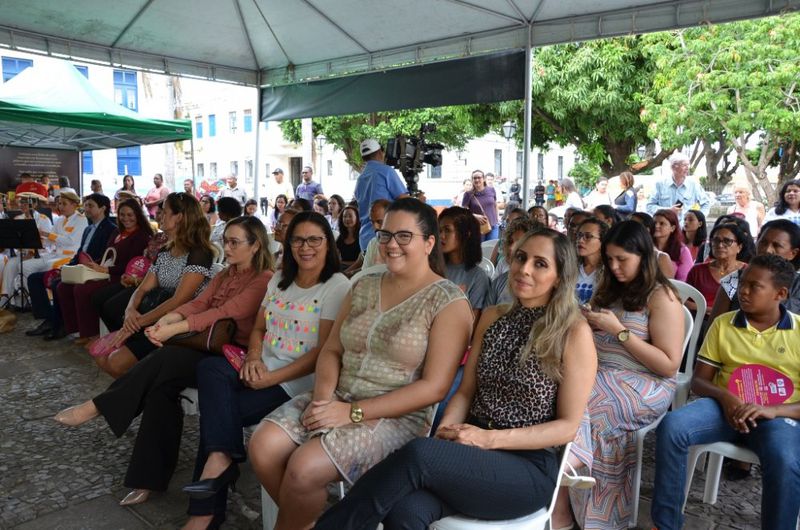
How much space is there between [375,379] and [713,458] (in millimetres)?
1494

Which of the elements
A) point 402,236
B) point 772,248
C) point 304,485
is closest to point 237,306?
point 402,236

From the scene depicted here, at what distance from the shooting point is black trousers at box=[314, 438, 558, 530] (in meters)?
1.66

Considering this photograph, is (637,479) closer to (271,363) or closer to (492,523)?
(492,523)

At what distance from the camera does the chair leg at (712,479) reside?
2.59 meters

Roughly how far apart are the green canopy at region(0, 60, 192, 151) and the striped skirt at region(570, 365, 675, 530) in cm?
741

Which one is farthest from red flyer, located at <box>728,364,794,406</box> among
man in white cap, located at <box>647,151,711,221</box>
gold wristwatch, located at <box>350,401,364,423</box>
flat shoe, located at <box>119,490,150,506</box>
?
man in white cap, located at <box>647,151,711,221</box>

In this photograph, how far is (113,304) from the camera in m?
4.47

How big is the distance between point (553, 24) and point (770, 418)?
13.6 feet

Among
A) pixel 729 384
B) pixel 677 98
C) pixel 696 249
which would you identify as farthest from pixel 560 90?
pixel 729 384

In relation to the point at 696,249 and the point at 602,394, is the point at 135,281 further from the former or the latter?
the point at 696,249

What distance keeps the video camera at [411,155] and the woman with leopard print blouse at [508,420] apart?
435 centimetres

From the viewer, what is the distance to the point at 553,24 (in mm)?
5418

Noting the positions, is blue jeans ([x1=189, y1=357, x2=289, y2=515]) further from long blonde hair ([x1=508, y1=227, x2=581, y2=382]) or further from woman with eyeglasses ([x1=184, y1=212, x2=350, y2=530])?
long blonde hair ([x1=508, y1=227, x2=581, y2=382])

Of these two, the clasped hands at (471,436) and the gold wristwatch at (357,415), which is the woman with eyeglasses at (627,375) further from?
the gold wristwatch at (357,415)
